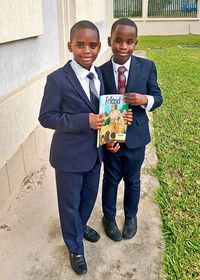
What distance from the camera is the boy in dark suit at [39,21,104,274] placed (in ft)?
5.95

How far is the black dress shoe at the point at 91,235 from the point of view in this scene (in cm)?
240

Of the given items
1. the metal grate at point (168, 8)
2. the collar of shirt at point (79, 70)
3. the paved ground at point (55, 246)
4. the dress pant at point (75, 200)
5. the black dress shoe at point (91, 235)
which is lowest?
the paved ground at point (55, 246)

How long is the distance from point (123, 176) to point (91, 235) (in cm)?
45

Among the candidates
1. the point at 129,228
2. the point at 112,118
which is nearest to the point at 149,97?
the point at 112,118

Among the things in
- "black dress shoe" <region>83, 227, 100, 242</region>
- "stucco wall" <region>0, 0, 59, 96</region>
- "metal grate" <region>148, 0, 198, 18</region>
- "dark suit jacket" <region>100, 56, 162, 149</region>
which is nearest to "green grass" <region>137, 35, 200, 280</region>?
"black dress shoe" <region>83, 227, 100, 242</region>

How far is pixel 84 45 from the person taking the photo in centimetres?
181

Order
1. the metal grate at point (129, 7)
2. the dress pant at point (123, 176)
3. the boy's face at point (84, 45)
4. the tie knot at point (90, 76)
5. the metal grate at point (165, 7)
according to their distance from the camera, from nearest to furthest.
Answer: the boy's face at point (84, 45) → the tie knot at point (90, 76) → the dress pant at point (123, 176) → the metal grate at point (165, 7) → the metal grate at point (129, 7)

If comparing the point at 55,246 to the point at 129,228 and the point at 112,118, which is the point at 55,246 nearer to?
the point at 129,228

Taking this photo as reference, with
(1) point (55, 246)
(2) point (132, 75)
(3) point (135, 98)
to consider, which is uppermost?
(2) point (132, 75)

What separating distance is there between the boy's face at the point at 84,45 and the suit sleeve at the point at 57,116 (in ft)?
0.60

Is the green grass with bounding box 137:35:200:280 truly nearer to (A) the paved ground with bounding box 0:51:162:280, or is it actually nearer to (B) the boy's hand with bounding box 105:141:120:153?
(A) the paved ground with bounding box 0:51:162:280

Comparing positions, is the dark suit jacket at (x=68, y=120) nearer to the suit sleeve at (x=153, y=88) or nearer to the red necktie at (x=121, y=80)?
the red necktie at (x=121, y=80)

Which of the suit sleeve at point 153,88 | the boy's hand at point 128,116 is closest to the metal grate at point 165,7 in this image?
the suit sleeve at point 153,88

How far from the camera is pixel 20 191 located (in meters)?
3.07
